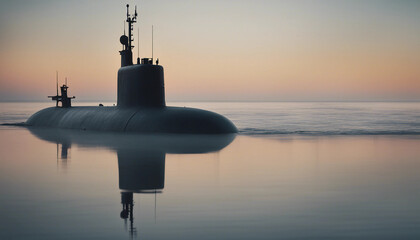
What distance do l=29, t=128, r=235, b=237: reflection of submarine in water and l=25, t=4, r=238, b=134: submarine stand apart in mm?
874

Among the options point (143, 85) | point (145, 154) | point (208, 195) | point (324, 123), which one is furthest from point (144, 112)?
point (324, 123)

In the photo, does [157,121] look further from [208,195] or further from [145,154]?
[208,195]

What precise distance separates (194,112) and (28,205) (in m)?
18.6

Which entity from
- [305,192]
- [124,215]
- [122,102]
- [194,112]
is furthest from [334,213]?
[122,102]

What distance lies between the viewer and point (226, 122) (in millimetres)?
27328

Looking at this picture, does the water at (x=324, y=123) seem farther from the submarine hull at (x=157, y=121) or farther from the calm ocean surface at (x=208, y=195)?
the calm ocean surface at (x=208, y=195)

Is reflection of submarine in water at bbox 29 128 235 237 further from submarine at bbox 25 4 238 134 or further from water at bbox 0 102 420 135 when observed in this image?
water at bbox 0 102 420 135

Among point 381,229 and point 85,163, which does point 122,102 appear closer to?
point 85,163

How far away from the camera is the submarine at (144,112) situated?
2589 centimetres

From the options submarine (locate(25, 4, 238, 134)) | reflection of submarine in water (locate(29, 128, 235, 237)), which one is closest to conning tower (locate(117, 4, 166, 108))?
submarine (locate(25, 4, 238, 134))

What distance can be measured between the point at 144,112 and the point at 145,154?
1102 cm

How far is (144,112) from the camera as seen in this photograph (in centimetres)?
2756

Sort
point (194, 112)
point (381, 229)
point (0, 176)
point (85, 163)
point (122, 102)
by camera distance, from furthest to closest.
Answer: point (122, 102), point (194, 112), point (85, 163), point (0, 176), point (381, 229)

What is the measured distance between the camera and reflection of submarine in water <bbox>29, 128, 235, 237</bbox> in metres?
9.84
